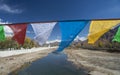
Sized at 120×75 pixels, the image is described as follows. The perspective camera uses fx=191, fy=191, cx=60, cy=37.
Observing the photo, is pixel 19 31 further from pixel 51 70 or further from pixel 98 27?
pixel 51 70

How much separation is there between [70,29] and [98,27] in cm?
98

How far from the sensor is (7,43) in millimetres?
53031

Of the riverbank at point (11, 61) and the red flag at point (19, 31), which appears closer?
the red flag at point (19, 31)

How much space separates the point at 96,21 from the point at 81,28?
56 cm

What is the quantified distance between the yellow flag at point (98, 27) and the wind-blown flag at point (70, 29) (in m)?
0.40

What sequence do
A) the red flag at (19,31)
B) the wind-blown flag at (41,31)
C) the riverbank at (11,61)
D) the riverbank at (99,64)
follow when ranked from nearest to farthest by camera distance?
the wind-blown flag at (41,31) → the red flag at (19,31) → the riverbank at (99,64) → the riverbank at (11,61)

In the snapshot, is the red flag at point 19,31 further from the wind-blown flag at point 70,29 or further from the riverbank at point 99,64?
the riverbank at point 99,64

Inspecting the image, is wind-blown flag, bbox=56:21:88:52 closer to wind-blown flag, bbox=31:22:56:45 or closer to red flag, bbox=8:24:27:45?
wind-blown flag, bbox=31:22:56:45

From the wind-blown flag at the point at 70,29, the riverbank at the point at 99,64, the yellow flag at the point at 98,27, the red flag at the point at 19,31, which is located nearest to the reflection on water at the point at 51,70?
the riverbank at the point at 99,64

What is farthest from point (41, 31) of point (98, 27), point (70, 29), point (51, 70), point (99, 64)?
point (99, 64)

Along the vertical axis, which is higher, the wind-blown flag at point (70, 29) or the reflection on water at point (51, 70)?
the wind-blown flag at point (70, 29)

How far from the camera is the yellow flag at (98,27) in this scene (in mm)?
6355

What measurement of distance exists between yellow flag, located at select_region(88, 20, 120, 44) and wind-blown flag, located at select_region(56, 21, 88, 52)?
0.40 meters

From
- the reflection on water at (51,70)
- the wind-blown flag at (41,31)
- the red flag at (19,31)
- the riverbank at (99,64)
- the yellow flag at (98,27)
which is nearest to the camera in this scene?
Answer: the yellow flag at (98,27)
